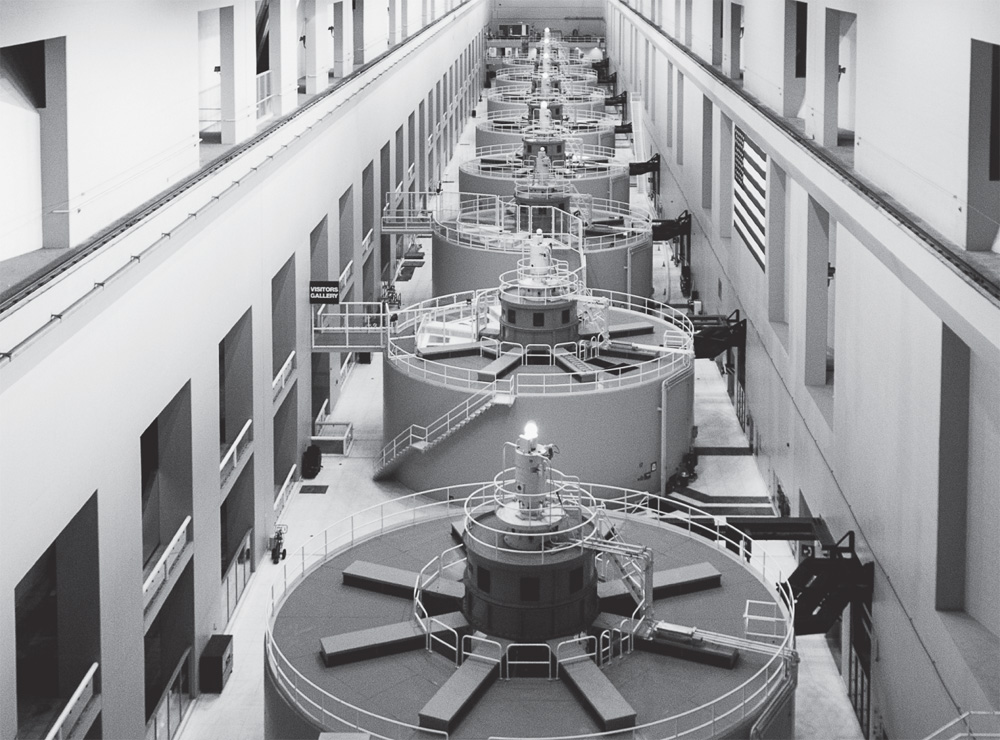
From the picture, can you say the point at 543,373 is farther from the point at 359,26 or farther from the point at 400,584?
the point at 359,26

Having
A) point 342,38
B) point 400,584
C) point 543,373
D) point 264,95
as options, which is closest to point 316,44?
point 342,38

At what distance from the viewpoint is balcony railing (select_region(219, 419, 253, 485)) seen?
23.6m

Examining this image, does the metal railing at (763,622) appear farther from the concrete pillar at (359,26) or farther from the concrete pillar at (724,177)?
the concrete pillar at (359,26)

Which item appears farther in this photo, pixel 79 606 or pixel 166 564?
pixel 166 564

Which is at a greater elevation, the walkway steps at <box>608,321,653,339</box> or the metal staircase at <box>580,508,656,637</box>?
the walkway steps at <box>608,321,653,339</box>

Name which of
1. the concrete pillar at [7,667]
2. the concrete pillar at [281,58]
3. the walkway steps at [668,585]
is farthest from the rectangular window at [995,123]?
the concrete pillar at [281,58]

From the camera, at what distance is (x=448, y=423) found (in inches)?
1067

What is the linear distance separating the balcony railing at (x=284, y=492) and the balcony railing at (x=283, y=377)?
74.8 inches


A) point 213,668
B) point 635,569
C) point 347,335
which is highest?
point 347,335

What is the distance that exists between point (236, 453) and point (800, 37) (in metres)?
15.3

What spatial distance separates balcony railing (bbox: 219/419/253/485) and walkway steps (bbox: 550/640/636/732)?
8.77 m

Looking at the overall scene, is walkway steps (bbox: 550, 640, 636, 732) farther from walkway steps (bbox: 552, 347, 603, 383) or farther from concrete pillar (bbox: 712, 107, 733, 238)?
concrete pillar (bbox: 712, 107, 733, 238)

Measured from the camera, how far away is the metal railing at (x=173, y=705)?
19266mm

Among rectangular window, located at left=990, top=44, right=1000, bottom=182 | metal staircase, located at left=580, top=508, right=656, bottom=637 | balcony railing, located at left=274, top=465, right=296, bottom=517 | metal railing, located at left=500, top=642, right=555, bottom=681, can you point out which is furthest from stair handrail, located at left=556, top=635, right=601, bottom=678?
balcony railing, located at left=274, top=465, right=296, bottom=517
